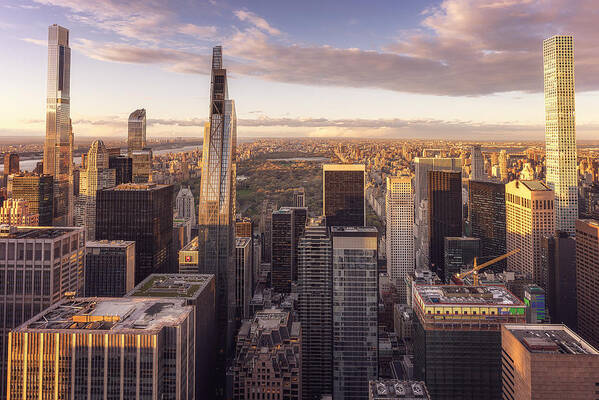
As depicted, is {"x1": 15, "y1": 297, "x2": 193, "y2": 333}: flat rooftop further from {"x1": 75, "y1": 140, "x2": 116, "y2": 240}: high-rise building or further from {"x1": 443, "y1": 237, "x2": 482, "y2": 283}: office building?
{"x1": 75, "y1": 140, "x2": 116, "y2": 240}: high-rise building

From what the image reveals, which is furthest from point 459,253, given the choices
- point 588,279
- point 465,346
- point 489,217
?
point 465,346

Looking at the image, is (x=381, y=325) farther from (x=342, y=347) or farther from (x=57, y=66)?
(x=57, y=66)

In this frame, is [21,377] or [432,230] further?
[432,230]

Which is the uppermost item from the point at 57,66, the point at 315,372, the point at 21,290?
the point at 57,66

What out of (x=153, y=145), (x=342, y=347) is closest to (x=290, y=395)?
(x=342, y=347)

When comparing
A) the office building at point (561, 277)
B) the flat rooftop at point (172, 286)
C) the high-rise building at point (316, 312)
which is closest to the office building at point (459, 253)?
the office building at point (561, 277)

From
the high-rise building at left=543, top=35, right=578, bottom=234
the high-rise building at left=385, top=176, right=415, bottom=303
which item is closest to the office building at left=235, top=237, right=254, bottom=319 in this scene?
the high-rise building at left=385, top=176, right=415, bottom=303
